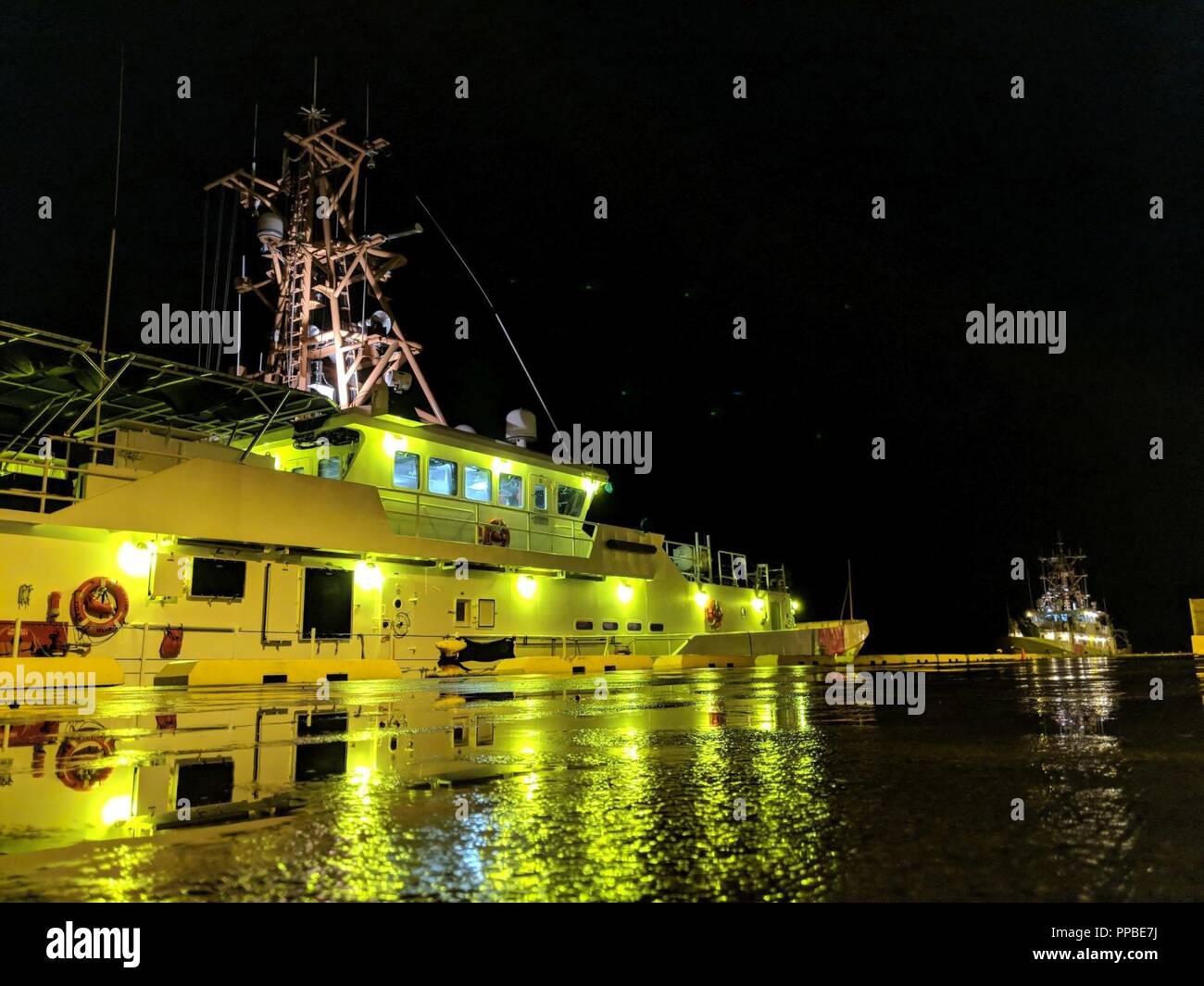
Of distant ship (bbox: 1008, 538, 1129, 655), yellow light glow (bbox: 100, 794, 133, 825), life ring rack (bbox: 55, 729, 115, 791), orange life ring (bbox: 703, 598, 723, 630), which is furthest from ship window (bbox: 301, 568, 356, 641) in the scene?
distant ship (bbox: 1008, 538, 1129, 655)

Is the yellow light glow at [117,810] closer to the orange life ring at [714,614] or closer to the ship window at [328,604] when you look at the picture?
the ship window at [328,604]

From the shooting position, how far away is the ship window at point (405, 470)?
58.3 ft

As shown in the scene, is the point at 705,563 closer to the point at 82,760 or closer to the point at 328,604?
the point at 328,604

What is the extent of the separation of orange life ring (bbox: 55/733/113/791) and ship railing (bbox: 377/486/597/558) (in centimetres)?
1250

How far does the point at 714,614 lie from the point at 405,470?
12113mm

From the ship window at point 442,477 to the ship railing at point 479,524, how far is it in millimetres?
361

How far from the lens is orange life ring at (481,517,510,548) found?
18558mm

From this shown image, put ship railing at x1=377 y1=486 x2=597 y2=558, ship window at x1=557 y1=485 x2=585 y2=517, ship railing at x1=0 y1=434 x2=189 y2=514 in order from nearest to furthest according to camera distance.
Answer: ship railing at x1=0 y1=434 x2=189 y2=514 < ship railing at x1=377 y1=486 x2=597 y2=558 < ship window at x1=557 y1=485 x2=585 y2=517

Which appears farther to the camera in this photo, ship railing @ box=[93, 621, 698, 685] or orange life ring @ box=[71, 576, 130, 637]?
ship railing @ box=[93, 621, 698, 685]

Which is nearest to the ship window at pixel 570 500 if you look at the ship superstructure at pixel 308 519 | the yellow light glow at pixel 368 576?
the ship superstructure at pixel 308 519

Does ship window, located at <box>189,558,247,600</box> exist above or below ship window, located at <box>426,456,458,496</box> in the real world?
below

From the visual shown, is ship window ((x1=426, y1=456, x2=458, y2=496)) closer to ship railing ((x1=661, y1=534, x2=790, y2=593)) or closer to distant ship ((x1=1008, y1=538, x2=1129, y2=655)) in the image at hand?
ship railing ((x1=661, y1=534, x2=790, y2=593))

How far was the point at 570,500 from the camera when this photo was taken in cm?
2205
